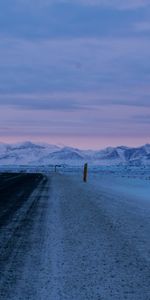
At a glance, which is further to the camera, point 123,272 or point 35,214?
point 35,214

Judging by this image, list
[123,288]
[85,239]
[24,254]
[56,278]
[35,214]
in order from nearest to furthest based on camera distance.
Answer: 1. [123,288]
2. [56,278]
3. [24,254]
4. [85,239]
5. [35,214]

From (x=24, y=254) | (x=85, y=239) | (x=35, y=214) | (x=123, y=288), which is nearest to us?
(x=123, y=288)

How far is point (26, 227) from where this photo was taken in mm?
11195

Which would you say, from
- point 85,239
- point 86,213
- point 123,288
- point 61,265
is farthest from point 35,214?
point 123,288

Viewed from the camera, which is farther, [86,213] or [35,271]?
[86,213]

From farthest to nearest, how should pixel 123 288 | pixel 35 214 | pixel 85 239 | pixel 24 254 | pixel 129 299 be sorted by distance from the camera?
pixel 35 214, pixel 85 239, pixel 24 254, pixel 123 288, pixel 129 299

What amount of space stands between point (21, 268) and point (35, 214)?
22.7ft

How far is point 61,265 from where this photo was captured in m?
7.36

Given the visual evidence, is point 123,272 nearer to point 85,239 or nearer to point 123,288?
point 123,288

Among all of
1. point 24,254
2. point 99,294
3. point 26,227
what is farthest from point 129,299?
point 26,227

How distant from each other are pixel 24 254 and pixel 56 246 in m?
0.91

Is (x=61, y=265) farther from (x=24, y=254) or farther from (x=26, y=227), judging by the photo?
(x=26, y=227)

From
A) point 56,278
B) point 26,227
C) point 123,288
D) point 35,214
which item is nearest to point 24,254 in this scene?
point 56,278

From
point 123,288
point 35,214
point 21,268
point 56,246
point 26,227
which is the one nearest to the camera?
point 123,288
